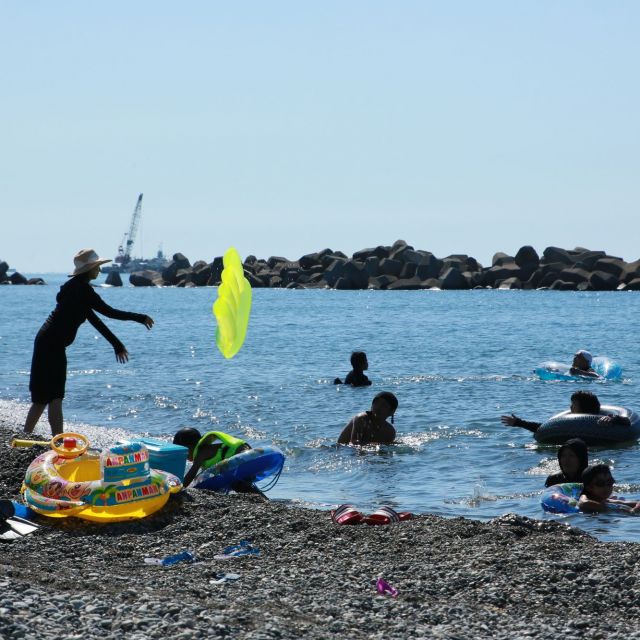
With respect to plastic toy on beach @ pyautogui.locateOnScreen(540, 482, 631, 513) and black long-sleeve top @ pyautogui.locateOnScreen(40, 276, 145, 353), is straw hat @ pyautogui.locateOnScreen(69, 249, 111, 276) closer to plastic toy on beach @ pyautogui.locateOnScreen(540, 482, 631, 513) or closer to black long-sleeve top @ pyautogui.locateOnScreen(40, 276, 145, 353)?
black long-sleeve top @ pyautogui.locateOnScreen(40, 276, 145, 353)

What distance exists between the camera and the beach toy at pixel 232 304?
Result: 9.52m

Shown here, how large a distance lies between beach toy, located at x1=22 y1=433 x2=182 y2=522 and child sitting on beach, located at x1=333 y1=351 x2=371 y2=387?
39.1ft

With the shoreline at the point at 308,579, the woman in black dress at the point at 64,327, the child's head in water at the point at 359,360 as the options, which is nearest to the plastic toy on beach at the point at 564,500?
the shoreline at the point at 308,579

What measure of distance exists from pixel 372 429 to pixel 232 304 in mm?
4193

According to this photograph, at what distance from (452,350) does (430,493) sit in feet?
76.4

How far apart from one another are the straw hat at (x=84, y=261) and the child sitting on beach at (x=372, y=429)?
487cm

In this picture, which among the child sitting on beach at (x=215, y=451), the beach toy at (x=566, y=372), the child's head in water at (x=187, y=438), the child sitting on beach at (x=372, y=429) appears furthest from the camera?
the beach toy at (x=566, y=372)

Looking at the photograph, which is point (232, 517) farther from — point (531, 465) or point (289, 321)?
point (289, 321)

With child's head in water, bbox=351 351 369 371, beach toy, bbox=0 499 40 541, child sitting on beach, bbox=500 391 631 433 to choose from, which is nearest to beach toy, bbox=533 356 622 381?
child's head in water, bbox=351 351 369 371

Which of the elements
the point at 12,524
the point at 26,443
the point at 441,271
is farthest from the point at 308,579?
the point at 441,271

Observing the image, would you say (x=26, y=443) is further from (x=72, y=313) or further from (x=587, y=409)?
(x=587, y=409)

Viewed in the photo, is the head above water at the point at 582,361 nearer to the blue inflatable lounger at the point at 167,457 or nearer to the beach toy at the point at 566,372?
the beach toy at the point at 566,372

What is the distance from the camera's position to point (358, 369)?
775 inches

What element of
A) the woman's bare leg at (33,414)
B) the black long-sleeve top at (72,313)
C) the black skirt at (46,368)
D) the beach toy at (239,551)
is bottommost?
the beach toy at (239,551)
